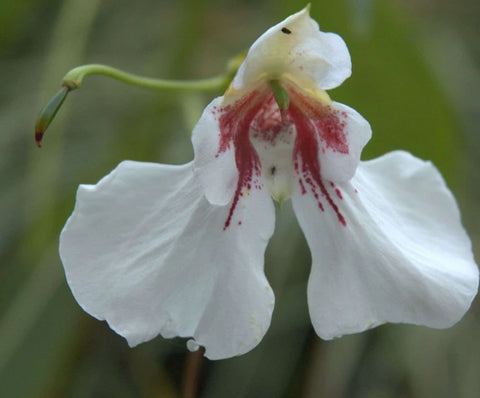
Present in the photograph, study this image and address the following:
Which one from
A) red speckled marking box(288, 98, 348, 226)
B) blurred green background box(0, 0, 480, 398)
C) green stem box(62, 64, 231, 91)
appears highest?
green stem box(62, 64, 231, 91)

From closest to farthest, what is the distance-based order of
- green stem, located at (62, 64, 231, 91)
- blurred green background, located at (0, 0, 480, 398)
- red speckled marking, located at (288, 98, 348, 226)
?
green stem, located at (62, 64, 231, 91)
red speckled marking, located at (288, 98, 348, 226)
blurred green background, located at (0, 0, 480, 398)

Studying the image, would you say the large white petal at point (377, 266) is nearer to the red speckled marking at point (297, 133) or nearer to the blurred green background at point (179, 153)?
the red speckled marking at point (297, 133)

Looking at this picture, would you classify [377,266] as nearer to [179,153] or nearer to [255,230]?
[255,230]

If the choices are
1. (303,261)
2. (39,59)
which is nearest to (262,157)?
(303,261)

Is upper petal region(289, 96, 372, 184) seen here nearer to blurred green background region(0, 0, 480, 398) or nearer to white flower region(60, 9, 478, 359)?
white flower region(60, 9, 478, 359)

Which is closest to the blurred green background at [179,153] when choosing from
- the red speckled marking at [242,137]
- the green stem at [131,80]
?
the green stem at [131,80]

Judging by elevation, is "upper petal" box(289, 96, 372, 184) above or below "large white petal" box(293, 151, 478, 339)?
above

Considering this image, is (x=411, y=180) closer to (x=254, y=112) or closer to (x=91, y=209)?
(x=254, y=112)

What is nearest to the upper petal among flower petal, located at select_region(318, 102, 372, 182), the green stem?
flower petal, located at select_region(318, 102, 372, 182)
